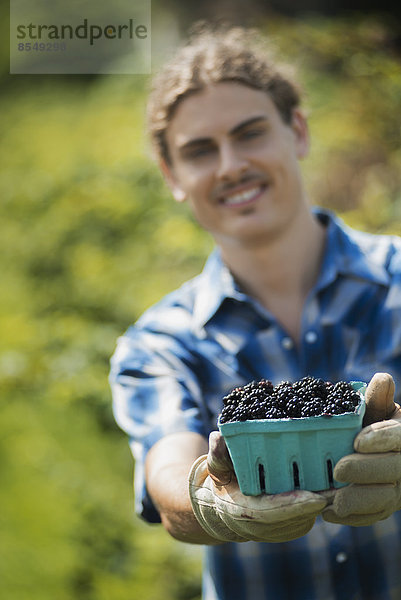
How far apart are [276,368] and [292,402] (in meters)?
0.74

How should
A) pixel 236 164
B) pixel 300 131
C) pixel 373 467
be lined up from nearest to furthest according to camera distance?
1. pixel 373 467
2. pixel 236 164
3. pixel 300 131

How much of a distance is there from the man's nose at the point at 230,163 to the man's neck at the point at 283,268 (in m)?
0.22

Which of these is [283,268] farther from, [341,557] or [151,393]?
[341,557]

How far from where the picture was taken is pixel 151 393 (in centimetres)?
197

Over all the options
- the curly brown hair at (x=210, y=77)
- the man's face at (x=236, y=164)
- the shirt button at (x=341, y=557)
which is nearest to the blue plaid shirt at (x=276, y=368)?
the shirt button at (x=341, y=557)

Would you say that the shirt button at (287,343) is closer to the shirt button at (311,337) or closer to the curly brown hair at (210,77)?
the shirt button at (311,337)

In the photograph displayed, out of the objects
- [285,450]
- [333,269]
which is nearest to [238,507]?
[285,450]

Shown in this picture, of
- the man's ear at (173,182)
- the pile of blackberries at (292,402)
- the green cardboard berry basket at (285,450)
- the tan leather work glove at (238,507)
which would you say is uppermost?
the man's ear at (173,182)

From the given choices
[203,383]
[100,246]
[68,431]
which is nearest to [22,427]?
[68,431]

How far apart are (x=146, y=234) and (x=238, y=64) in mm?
1947

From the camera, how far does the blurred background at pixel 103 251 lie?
3.48 metres

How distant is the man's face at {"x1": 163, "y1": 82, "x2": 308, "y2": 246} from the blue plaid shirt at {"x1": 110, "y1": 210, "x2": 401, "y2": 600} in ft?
0.63

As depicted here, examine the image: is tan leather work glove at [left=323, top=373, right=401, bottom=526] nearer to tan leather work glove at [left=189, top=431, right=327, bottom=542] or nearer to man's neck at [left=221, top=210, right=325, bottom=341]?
tan leather work glove at [left=189, top=431, right=327, bottom=542]

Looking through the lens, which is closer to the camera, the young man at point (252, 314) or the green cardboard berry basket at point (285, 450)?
the green cardboard berry basket at point (285, 450)
